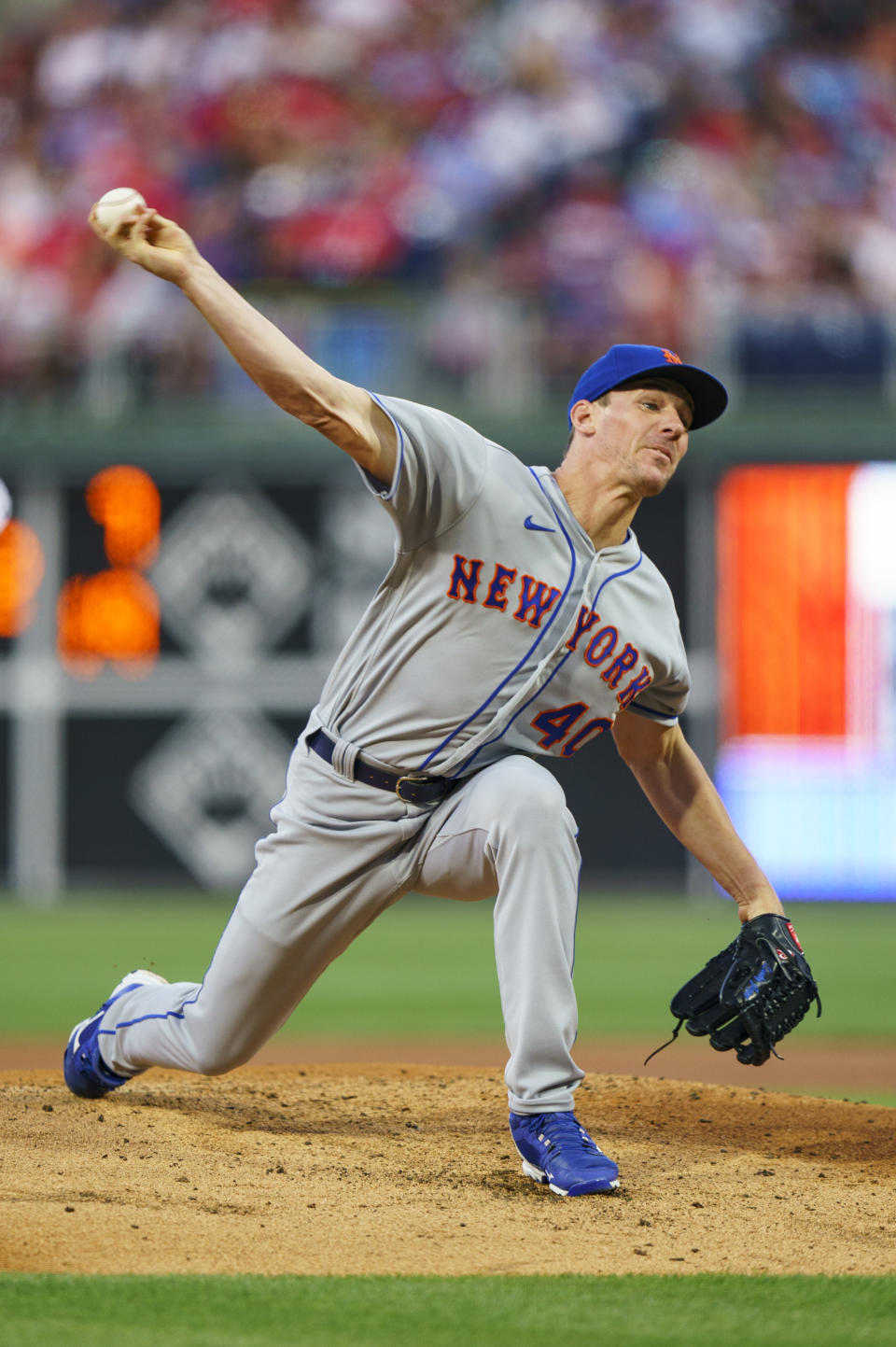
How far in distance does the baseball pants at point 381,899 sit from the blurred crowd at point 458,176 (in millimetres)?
8753

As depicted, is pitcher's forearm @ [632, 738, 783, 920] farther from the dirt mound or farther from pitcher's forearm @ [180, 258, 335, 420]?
pitcher's forearm @ [180, 258, 335, 420]

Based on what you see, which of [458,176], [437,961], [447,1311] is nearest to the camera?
[447,1311]

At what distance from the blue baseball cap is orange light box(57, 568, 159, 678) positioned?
8.52 metres

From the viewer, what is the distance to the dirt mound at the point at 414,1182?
2.92 m

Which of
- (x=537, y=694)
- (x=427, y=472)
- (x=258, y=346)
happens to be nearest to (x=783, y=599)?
(x=537, y=694)

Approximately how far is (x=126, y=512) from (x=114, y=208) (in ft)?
30.4

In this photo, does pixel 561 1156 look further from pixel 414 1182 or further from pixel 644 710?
pixel 644 710

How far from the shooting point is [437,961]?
29.7 feet

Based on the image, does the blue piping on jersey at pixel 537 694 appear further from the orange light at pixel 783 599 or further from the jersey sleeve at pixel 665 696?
the orange light at pixel 783 599

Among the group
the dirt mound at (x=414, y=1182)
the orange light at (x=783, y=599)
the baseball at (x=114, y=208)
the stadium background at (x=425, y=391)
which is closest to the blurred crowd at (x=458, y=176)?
the stadium background at (x=425, y=391)

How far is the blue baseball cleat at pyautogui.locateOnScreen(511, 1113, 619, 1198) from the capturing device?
3.28 meters

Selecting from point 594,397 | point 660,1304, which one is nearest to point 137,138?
point 594,397

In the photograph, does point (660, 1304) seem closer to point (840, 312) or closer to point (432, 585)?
point (432, 585)

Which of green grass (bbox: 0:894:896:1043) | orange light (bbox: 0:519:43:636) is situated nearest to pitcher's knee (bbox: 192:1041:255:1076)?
green grass (bbox: 0:894:896:1043)
